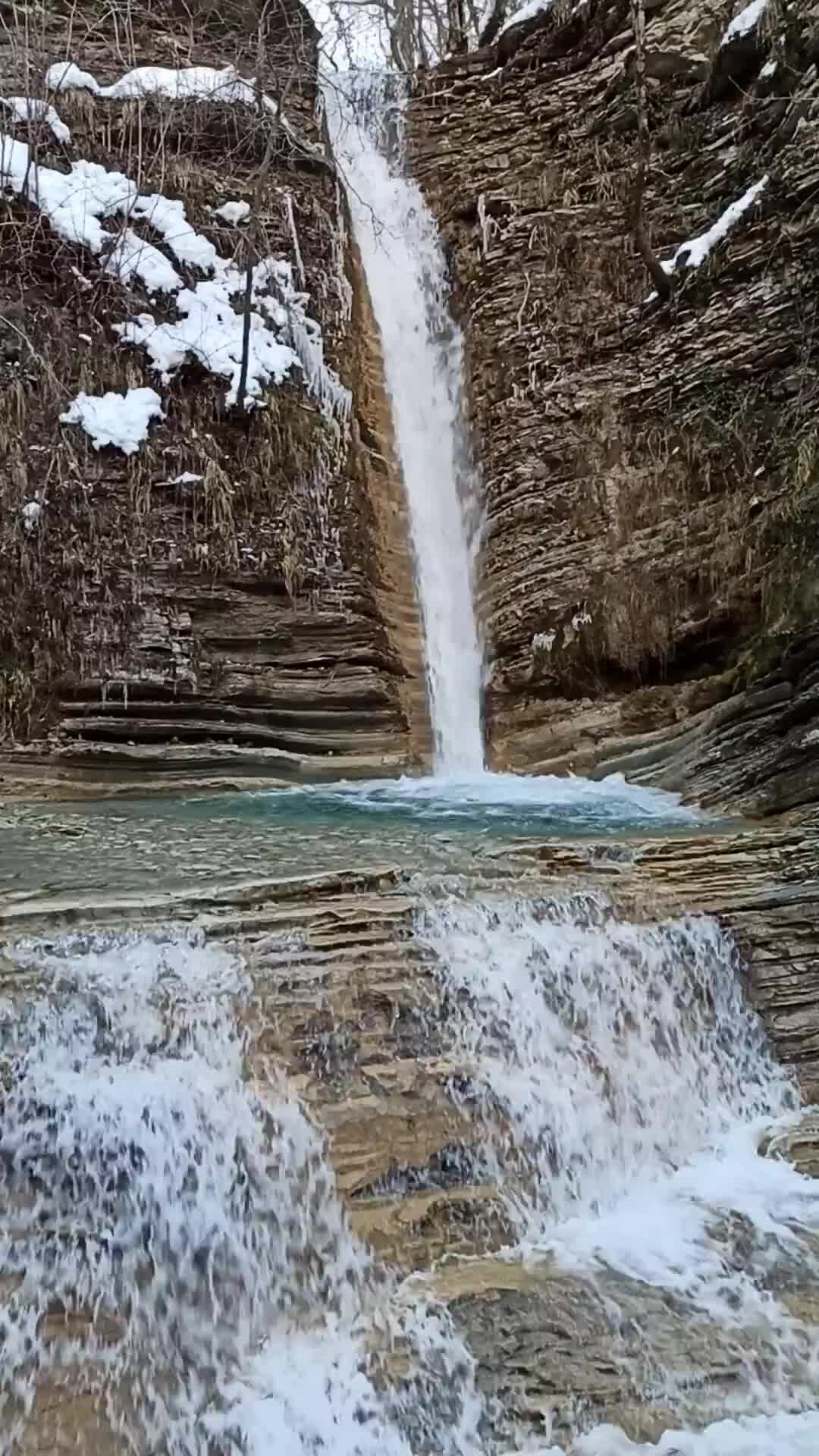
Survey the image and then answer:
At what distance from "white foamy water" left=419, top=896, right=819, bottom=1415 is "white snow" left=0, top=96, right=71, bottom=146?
936cm

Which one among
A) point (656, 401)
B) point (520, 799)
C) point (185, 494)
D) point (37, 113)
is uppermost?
point (37, 113)

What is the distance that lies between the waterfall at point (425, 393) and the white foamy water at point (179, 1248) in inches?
200

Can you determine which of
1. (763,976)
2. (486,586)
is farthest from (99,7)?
(763,976)

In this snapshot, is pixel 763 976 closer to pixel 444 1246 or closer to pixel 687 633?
pixel 444 1246

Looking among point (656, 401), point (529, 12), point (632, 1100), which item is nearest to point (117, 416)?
point (656, 401)

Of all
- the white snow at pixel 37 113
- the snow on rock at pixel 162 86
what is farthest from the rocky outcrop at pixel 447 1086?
the snow on rock at pixel 162 86

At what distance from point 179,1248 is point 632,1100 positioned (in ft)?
6.47

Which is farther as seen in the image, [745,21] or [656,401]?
[745,21]

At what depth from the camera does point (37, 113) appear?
10.1m

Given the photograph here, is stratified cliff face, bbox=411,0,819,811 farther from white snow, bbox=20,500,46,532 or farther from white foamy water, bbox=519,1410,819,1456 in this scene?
white foamy water, bbox=519,1410,819,1456

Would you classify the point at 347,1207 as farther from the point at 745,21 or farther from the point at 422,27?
the point at 422,27

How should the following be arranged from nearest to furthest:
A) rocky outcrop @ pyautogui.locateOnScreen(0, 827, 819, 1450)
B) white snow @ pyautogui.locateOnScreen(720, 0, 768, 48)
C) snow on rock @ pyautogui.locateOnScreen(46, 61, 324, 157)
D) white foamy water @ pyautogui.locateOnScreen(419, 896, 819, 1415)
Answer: rocky outcrop @ pyautogui.locateOnScreen(0, 827, 819, 1450) → white foamy water @ pyautogui.locateOnScreen(419, 896, 819, 1415) → white snow @ pyautogui.locateOnScreen(720, 0, 768, 48) → snow on rock @ pyautogui.locateOnScreen(46, 61, 324, 157)

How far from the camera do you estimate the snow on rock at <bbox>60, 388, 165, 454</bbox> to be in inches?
348

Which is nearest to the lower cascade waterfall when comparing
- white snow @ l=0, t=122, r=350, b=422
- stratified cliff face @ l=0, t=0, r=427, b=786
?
stratified cliff face @ l=0, t=0, r=427, b=786
